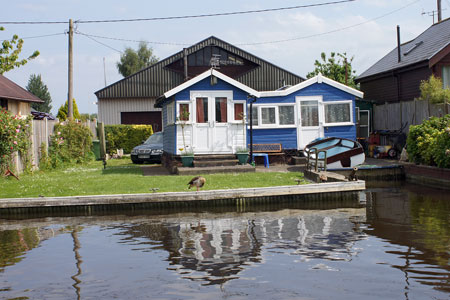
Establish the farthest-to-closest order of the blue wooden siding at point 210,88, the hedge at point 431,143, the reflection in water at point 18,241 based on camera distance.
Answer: the blue wooden siding at point 210,88
the hedge at point 431,143
the reflection in water at point 18,241

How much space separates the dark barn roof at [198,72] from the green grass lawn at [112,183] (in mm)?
20557

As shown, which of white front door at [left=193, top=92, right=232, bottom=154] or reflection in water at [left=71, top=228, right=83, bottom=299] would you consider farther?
white front door at [left=193, top=92, right=232, bottom=154]

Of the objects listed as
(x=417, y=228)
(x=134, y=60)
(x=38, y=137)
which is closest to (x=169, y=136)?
(x=38, y=137)

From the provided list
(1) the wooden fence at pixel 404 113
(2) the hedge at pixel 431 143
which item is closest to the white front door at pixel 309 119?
(1) the wooden fence at pixel 404 113

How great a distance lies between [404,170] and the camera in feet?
68.8

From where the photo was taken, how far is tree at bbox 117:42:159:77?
7950 centimetres

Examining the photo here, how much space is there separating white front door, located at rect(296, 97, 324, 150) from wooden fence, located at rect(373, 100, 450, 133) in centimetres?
409

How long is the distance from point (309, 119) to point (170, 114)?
6427 millimetres

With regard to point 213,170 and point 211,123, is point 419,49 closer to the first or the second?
point 211,123

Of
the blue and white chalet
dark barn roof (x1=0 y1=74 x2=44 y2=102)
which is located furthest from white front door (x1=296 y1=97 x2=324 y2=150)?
dark barn roof (x1=0 y1=74 x2=44 y2=102)

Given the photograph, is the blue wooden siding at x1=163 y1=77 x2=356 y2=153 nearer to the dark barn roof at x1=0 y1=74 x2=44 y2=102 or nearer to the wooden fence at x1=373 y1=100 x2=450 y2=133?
the wooden fence at x1=373 y1=100 x2=450 y2=133

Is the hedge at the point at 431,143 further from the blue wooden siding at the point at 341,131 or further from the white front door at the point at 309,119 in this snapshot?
the white front door at the point at 309,119

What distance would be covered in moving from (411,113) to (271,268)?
18.9m

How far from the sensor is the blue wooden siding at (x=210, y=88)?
2155cm
